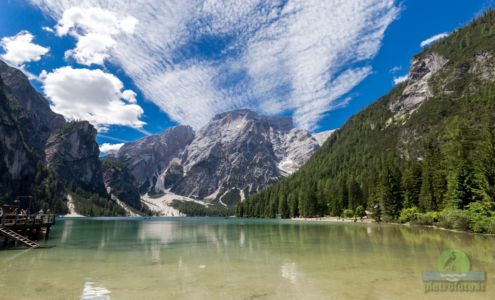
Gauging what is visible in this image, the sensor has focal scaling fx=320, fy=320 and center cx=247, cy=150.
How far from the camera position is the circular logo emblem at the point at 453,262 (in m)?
21.0

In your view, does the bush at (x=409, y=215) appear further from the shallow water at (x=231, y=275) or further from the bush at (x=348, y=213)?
the shallow water at (x=231, y=275)

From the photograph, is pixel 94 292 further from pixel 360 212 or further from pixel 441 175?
pixel 360 212

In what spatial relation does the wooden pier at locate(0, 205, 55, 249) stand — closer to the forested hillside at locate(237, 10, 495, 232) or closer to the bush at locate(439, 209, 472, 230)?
the bush at locate(439, 209, 472, 230)

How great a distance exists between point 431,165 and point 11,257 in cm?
9134

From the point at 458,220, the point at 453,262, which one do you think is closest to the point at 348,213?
the point at 458,220

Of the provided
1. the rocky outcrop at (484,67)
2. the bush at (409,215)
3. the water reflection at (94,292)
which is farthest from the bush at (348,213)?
the rocky outcrop at (484,67)

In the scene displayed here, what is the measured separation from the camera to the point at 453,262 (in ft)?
80.4

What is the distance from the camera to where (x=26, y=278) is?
1988 cm

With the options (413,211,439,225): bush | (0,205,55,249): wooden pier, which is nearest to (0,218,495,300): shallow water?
(0,205,55,249): wooden pier

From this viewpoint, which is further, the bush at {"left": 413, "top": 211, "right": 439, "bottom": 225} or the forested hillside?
the bush at {"left": 413, "top": 211, "right": 439, "bottom": 225}

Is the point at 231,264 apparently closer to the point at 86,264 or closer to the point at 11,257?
the point at 86,264

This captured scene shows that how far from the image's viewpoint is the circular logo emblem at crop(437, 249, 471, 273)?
21.0 m

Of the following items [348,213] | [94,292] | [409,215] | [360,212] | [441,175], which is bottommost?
[94,292]

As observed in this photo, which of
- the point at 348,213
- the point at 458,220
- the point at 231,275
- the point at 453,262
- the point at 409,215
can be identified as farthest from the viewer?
the point at 348,213
